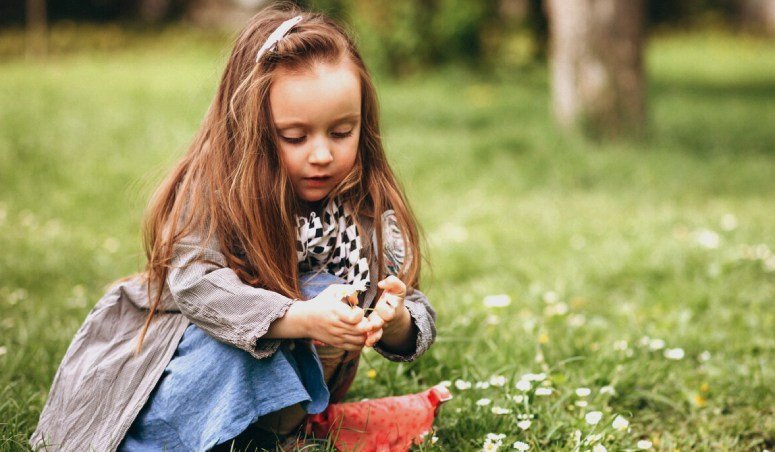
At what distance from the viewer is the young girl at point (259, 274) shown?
1.90 meters

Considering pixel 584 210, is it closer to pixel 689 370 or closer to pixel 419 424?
pixel 689 370

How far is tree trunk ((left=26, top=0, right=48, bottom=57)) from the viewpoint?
40.1ft

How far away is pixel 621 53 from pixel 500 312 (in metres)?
3.50

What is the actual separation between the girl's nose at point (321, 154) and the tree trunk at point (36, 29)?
36.1 feet

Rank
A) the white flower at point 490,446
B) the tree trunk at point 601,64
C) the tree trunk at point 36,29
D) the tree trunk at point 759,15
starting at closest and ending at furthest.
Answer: the white flower at point 490,446 → the tree trunk at point 601,64 → the tree trunk at point 36,29 → the tree trunk at point 759,15

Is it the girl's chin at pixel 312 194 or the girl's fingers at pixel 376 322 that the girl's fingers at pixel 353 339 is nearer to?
the girl's fingers at pixel 376 322

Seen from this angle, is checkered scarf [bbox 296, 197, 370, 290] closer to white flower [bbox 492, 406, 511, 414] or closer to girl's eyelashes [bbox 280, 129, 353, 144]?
girl's eyelashes [bbox 280, 129, 353, 144]

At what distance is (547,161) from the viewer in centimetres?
572

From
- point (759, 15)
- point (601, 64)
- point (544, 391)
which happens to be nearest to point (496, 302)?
point (544, 391)

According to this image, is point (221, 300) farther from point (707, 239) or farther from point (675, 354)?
point (707, 239)

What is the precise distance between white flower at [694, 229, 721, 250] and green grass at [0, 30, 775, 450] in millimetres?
32

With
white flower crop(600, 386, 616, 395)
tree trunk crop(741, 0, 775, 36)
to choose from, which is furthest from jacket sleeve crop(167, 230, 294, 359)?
tree trunk crop(741, 0, 775, 36)

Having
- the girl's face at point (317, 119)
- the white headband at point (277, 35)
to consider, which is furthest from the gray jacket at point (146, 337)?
the white headband at point (277, 35)

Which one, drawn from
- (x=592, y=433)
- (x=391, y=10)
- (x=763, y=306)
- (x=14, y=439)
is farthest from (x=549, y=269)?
(x=391, y=10)
